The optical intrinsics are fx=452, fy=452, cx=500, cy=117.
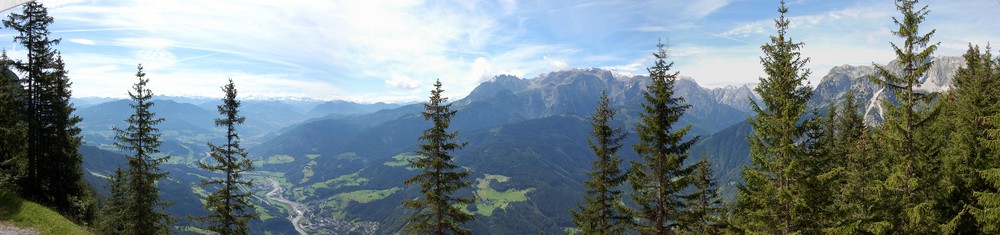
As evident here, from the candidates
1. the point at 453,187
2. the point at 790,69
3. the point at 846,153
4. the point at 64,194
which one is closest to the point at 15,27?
the point at 64,194

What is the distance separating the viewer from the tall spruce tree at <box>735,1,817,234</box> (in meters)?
17.9

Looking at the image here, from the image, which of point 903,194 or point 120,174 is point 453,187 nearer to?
point 903,194

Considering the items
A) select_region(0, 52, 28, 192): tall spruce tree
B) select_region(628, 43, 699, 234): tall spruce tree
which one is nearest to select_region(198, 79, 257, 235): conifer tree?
select_region(0, 52, 28, 192): tall spruce tree

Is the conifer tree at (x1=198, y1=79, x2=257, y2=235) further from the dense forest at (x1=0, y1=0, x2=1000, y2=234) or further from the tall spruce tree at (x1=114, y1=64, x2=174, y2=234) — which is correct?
the tall spruce tree at (x1=114, y1=64, x2=174, y2=234)

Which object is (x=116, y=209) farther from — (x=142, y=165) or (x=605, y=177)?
(x=605, y=177)

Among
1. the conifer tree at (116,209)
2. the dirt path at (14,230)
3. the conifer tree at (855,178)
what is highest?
the conifer tree at (855,178)

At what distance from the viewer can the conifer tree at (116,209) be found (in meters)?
34.9

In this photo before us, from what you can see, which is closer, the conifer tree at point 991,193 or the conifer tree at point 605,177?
the conifer tree at point 991,193

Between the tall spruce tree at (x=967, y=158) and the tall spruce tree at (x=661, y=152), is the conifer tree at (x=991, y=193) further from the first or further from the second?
the tall spruce tree at (x=661, y=152)

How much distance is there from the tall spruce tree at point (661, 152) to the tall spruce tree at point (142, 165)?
31024 mm

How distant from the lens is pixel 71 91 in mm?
35156

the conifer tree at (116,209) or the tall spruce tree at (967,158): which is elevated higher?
the tall spruce tree at (967,158)

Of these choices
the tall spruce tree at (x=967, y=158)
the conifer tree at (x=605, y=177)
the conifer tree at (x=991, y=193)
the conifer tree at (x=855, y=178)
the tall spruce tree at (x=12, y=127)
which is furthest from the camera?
the tall spruce tree at (x=12, y=127)

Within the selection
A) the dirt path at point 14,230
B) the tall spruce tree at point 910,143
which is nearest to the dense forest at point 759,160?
the tall spruce tree at point 910,143
